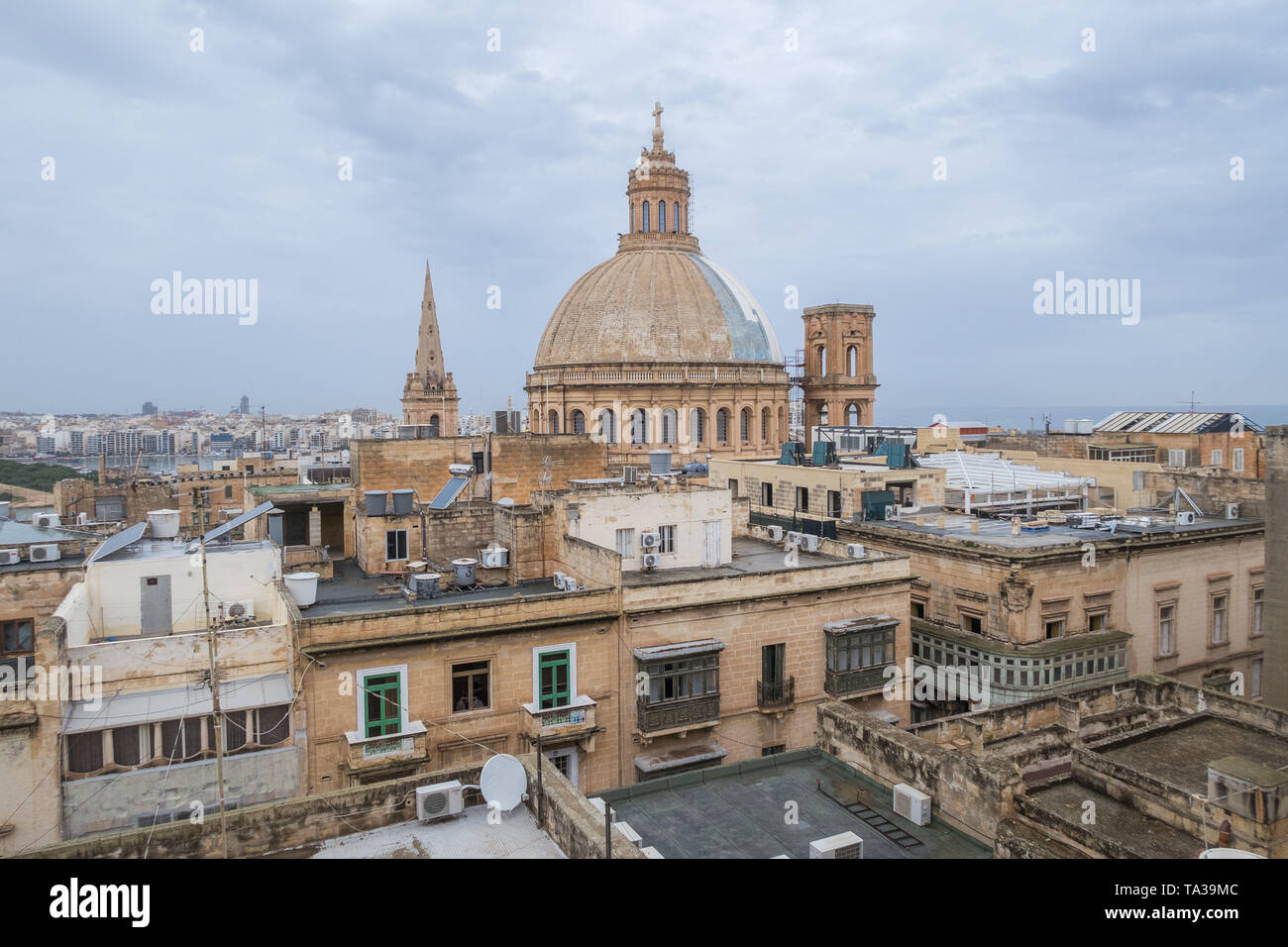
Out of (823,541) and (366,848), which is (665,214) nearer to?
(823,541)

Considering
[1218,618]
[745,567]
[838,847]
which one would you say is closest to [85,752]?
[838,847]

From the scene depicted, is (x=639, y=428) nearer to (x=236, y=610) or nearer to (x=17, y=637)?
(x=236, y=610)

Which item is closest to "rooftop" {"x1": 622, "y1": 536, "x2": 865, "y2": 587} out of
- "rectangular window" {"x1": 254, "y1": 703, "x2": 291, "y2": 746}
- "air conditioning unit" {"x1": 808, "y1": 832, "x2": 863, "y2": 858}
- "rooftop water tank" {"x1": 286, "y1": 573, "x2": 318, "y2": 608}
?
"rooftop water tank" {"x1": 286, "y1": 573, "x2": 318, "y2": 608}

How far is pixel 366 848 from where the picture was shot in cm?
1051

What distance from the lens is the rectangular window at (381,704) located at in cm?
1759

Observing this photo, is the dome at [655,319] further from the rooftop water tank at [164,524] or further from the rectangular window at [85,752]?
the rectangular window at [85,752]

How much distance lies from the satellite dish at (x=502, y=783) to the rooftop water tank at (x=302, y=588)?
992 cm

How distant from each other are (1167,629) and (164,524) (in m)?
26.3

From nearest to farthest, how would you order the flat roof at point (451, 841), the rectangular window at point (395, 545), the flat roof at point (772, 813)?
1. the flat roof at point (451, 841)
2. the flat roof at point (772, 813)
3. the rectangular window at point (395, 545)

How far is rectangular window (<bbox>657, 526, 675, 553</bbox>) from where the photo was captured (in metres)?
24.0

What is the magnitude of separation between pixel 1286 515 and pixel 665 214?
149 ft

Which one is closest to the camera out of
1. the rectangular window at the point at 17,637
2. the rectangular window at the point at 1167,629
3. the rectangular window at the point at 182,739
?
the rectangular window at the point at 182,739

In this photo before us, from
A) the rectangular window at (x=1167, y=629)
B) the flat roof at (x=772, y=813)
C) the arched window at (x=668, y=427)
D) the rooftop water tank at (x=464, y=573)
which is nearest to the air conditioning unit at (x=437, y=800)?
the flat roof at (x=772, y=813)
